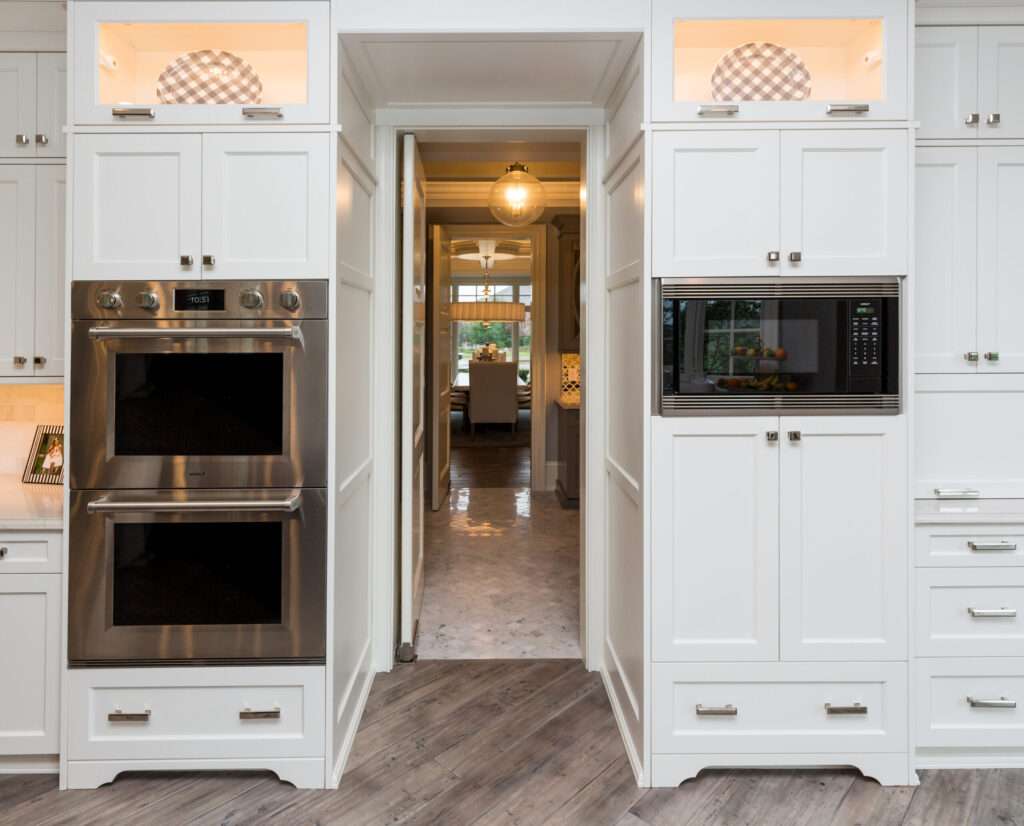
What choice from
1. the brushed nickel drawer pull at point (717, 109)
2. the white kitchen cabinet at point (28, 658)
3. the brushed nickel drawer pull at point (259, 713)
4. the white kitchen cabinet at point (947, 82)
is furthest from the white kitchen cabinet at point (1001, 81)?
the white kitchen cabinet at point (28, 658)

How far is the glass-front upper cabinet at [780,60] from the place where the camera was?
→ 2.19 m

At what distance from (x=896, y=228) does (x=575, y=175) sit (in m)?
3.98

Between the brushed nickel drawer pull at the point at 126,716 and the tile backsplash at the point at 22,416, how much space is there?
1270mm

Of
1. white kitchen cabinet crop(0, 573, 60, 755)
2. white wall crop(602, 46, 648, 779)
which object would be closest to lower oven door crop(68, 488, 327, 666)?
white kitchen cabinet crop(0, 573, 60, 755)

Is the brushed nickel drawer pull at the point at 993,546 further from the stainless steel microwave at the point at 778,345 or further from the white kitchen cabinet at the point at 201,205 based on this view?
the white kitchen cabinet at the point at 201,205

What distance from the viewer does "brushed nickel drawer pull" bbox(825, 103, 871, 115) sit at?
2.18 meters

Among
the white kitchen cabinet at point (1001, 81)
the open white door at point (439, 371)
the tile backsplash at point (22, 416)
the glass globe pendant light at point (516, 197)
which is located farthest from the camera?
the open white door at point (439, 371)

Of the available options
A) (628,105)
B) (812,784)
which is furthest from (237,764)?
(628,105)

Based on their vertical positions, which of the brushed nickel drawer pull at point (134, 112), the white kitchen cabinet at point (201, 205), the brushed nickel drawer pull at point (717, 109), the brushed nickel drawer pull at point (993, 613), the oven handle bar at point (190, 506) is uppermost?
the brushed nickel drawer pull at point (717, 109)

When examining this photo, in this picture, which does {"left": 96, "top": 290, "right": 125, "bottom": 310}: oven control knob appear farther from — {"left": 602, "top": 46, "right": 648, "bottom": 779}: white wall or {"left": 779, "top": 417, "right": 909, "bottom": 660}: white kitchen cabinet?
{"left": 779, "top": 417, "right": 909, "bottom": 660}: white kitchen cabinet

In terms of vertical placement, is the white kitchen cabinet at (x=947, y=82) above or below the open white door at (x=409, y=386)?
above

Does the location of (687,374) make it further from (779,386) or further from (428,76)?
(428,76)

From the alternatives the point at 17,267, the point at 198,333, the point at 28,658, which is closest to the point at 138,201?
the point at 198,333

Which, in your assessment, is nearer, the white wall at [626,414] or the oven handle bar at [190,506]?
the oven handle bar at [190,506]
